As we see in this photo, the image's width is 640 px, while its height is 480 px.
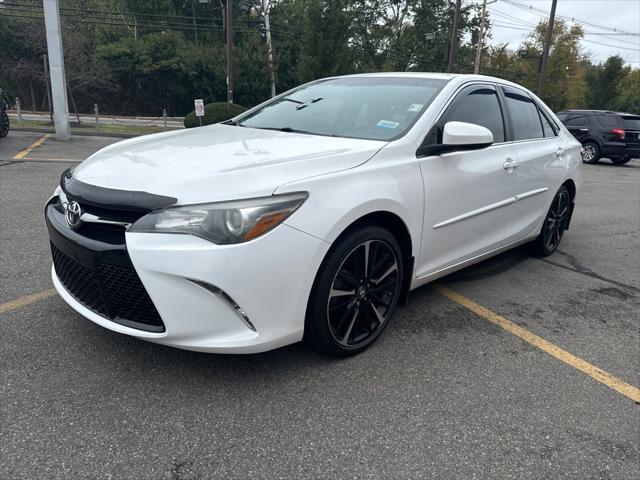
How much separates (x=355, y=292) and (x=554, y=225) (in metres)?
3.11

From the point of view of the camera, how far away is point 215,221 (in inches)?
86.7

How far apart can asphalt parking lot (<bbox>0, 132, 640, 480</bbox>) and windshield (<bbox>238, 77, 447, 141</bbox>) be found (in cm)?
130

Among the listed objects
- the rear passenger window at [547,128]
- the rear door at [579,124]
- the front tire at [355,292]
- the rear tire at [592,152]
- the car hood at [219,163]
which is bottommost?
the rear tire at [592,152]

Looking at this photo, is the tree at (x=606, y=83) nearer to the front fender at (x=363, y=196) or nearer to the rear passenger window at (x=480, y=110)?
the rear passenger window at (x=480, y=110)

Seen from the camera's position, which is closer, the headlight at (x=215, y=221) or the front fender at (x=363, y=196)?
the headlight at (x=215, y=221)

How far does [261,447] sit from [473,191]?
7.30 ft

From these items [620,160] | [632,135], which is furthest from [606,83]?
[632,135]

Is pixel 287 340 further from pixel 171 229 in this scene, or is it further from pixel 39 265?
pixel 39 265

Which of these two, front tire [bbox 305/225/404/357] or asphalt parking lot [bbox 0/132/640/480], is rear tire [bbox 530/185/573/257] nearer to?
asphalt parking lot [bbox 0/132/640/480]

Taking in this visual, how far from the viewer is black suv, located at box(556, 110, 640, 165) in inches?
641

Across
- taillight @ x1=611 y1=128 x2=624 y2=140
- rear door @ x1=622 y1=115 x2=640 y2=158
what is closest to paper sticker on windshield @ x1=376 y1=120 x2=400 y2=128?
taillight @ x1=611 y1=128 x2=624 y2=140

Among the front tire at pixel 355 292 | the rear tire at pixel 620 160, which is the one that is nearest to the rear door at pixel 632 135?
the rear tire at pixel 620 160

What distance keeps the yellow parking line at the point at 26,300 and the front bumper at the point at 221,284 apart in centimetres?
112

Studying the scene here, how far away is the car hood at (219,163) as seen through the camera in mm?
2295
